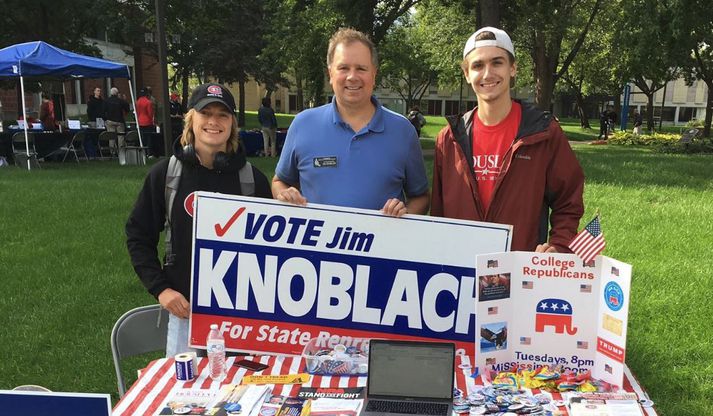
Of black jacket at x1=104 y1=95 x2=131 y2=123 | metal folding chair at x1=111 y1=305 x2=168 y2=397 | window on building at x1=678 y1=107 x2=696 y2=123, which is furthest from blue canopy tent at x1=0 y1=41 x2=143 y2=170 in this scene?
window on building at x1=678 y1=107 x2=696 y2=123

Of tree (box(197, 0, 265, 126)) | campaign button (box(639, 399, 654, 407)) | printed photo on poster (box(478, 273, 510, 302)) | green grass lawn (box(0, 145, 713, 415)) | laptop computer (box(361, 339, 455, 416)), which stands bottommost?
green grass lawn (box(0, 145, 713, 415))

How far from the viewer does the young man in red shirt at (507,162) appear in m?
2.51

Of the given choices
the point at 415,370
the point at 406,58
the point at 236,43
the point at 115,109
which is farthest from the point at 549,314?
the point at 406,58

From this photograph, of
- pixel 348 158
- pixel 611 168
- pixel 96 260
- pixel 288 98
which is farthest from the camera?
pixel 288 98

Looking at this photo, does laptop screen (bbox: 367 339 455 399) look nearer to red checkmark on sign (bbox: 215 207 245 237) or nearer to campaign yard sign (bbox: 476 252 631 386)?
campaign yard sign (bbox: 476 252 631 386)

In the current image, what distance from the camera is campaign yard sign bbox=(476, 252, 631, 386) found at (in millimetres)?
2080

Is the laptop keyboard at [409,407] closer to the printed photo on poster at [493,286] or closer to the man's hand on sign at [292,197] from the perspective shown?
the printed photo on poster at [493,286]

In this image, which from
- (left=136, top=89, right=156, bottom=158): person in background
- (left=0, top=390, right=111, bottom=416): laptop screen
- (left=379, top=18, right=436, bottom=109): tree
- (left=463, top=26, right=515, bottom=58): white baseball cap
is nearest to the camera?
(left=0, top=390, right=111, bottom=416): laptop screen

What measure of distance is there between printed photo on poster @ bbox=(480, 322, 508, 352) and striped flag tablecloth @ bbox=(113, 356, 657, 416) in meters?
0.13

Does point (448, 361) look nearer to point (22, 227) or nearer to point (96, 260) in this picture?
point (96, 260)

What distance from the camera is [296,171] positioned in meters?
2.93

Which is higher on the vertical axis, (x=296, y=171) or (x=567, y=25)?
(x=567, y=25)

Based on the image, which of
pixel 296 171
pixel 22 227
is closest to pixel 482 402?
pixel 296 171

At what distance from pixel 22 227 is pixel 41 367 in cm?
434
